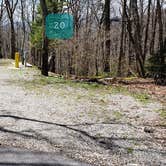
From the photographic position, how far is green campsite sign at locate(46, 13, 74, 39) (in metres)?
18.8

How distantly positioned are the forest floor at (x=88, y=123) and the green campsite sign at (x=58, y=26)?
607 centimetres

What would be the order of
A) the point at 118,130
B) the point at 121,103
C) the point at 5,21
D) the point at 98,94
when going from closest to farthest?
the point at 118,130 < the point at 121,103 < the point at 98,94 < the point at 5,21

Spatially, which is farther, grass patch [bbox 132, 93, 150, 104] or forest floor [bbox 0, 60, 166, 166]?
grass patch [bbox 132, 93, 150, 104]

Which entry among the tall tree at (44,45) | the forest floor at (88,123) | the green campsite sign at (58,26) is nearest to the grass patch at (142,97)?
the forest floor at (88,123)

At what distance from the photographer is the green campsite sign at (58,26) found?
61.6 ft

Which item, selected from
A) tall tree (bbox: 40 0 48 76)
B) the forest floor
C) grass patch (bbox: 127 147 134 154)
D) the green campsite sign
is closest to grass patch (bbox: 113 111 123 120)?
the forest floor

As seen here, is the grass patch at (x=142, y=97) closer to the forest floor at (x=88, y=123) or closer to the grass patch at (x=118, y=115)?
the forest floor at (x=88, y=123)

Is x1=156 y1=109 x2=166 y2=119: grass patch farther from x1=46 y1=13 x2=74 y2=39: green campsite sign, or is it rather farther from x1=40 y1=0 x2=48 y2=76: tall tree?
x1=46 y1=13 x2=74 y2=39: green campsite sign

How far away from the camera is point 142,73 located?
20.4 m

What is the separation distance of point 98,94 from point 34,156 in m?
6.80

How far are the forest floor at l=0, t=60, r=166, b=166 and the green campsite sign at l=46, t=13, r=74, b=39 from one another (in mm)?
6065

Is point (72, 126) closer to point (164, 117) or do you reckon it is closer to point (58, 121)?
point (58, 121)

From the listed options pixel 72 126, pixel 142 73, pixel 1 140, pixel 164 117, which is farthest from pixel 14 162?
pixel 142 73

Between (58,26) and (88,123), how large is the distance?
12.0 m
